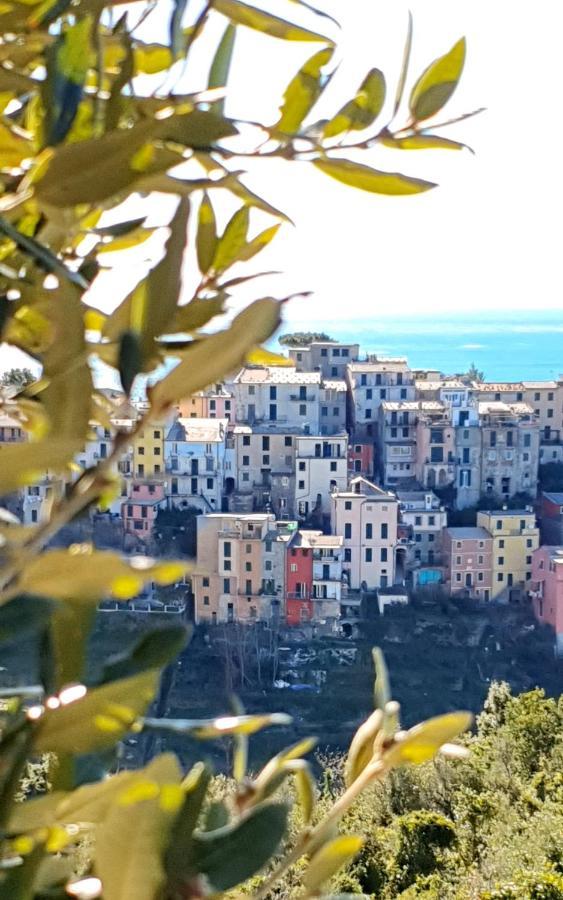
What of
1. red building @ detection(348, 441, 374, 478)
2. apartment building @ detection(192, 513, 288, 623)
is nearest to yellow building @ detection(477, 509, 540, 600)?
red building @ detection(348, 441, 374, 478)

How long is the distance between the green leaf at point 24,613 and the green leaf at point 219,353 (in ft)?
0.17

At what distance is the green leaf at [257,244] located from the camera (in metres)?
0.39

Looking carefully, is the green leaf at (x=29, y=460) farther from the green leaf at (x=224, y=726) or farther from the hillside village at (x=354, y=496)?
the hillside village at (x=354, y=496)

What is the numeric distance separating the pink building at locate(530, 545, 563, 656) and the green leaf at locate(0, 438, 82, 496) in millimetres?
12020

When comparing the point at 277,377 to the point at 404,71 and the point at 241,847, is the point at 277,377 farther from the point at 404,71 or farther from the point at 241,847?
the point at 241,847

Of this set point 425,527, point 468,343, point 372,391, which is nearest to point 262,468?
point 372,391

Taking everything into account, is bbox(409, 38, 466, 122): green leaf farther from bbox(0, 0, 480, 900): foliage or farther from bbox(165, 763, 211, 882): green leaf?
bbox(165, 763, 211, 882): green leaf

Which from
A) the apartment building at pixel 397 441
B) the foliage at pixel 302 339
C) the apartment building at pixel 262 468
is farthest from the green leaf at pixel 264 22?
the foliage at pixel 302 339

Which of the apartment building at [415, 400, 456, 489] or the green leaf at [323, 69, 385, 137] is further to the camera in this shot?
the apartment building at [415, 400, 456, 489]

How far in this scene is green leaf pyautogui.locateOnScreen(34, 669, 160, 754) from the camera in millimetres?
237

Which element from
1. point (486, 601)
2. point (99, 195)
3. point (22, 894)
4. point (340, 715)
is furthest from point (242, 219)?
point (486, 601)

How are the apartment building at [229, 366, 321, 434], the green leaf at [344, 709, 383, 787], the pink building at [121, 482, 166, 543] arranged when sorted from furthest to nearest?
the apartment building at [229, 366, 321, 434], the pink building at [121, 482, 166, 543], the green leaf at [344, 709, 383, 787]

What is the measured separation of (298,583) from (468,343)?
3243 cm

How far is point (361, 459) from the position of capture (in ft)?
45.3
